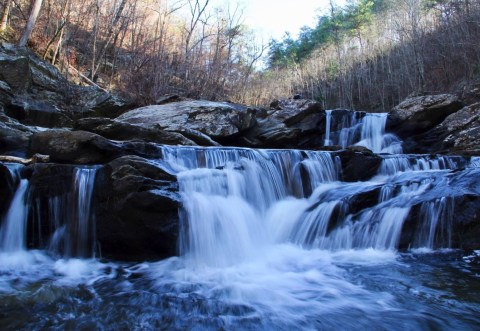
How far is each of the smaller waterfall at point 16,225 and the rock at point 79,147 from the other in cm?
131

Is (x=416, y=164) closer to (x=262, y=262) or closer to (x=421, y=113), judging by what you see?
(x=421, y=113)

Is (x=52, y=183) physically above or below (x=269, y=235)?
above

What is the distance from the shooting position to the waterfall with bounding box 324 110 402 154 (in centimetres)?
1209

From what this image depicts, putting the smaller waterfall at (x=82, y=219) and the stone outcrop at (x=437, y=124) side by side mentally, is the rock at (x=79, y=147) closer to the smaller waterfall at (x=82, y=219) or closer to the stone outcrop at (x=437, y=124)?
the smaller waterfall at (x=82, y=219)

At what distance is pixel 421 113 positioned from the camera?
11773 mm

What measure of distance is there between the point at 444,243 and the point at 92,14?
57.8 ft

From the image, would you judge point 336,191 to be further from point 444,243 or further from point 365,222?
point 444,243

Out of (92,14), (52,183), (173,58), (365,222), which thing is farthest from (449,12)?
(52,183)

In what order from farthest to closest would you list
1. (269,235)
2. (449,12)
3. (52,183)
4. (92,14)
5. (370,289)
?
(92,14) → (449,12) → (269,235) → (52,183) → (370,289)

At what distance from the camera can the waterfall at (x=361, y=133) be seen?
12.1 m

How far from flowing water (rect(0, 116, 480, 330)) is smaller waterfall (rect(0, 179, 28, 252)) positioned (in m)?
0.01

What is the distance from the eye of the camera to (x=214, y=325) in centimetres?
315

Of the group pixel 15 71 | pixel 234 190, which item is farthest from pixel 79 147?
pixel 15 71

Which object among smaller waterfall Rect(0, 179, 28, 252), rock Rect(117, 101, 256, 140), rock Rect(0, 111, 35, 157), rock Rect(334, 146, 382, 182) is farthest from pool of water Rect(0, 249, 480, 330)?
rock Rect(117, 101, 256, 140)
